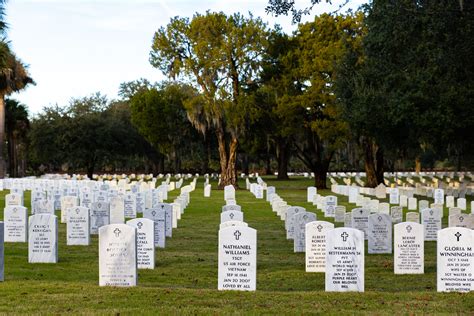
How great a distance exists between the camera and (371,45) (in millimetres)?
30125

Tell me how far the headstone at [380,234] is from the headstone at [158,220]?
15.8 feet

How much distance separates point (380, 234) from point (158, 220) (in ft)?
16.9

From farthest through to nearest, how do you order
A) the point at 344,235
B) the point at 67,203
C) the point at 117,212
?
the point at 67,203
the point at 117,212
the point at 344,235

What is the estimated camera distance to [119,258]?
11.3m

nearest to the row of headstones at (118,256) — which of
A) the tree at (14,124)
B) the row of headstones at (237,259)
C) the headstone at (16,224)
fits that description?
the row of headstones at (237,259)

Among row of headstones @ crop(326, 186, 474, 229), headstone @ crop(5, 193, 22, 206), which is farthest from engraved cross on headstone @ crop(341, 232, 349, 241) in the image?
headstone @ crop(5, 193, 22, 206)

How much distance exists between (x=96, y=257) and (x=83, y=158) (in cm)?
5696

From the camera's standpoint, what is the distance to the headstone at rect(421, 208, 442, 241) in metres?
18.8

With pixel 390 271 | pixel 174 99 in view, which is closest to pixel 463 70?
pixel 390 271

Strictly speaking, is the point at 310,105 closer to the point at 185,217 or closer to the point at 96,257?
the point at 185,217

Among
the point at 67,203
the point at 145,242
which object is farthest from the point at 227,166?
the point at 145,242

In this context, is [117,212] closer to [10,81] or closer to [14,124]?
[10,81]

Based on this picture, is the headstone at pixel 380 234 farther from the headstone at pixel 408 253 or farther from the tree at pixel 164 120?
the tree at pixel 164 120

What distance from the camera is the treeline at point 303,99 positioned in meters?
24.5
